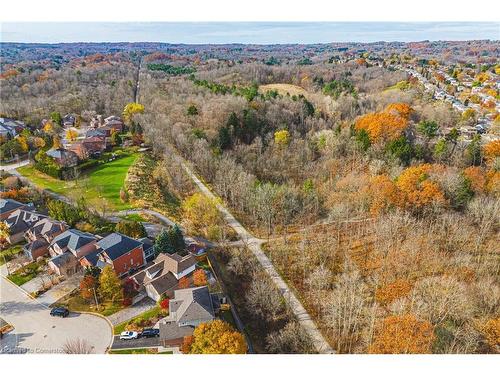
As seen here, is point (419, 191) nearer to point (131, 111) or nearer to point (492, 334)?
point (492, 334)

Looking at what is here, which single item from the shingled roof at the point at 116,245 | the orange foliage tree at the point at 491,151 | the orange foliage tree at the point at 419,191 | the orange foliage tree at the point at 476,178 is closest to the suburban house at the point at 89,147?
the shingled roof at the point at 116,245

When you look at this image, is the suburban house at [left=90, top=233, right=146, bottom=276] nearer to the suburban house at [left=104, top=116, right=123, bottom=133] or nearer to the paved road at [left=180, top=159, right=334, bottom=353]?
the paved road at [left=180, top=159, right=334, bottom=353]

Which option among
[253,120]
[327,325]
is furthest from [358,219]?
[253,120]

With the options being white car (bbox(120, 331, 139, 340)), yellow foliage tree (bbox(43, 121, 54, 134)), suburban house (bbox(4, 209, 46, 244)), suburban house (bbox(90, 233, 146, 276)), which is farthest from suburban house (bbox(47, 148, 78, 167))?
white car (bbox(120, 331, 139, 340))

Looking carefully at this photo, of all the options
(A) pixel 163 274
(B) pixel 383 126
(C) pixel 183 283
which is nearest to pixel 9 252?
(A) pixel 163 274

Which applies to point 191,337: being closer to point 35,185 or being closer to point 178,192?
point 178,192

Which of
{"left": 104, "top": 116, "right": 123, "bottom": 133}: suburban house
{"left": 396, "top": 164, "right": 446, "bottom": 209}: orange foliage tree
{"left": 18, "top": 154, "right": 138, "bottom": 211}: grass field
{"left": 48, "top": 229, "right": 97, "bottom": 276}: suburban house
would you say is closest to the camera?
{"left": 48, "top": 229, "right": 97, "bottom": 276}: suburban house
